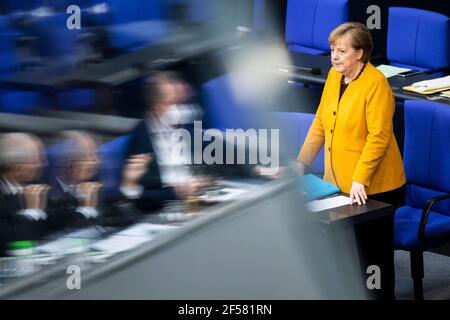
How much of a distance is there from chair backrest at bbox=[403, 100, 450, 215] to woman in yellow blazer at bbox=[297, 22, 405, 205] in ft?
0.73

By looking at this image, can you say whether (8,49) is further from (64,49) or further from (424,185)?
(424,185)

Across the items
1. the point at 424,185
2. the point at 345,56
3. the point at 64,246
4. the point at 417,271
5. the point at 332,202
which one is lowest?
the point at 417,271

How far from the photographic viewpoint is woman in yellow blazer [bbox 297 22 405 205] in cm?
368

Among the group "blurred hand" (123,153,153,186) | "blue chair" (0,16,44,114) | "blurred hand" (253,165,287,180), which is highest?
"blue chair" (0,16,44,114)

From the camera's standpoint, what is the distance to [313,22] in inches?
255

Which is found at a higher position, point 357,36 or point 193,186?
point 193,186

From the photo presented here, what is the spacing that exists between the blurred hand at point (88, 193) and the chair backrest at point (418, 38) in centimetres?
489

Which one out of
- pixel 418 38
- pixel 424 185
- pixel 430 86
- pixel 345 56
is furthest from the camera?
pixel 418 38

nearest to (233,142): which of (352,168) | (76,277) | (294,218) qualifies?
(294,218)

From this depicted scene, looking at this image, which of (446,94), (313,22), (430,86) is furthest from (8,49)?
(313,22)

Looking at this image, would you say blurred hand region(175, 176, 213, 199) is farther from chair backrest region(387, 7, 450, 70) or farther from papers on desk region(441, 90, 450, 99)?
chair backrest region(387, 7, 450, 70)

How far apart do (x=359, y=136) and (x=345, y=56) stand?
1.18 ft

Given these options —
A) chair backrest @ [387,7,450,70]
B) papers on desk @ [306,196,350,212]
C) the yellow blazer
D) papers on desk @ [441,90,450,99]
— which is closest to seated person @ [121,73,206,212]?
papers on desk @ [306,196,350,212]
